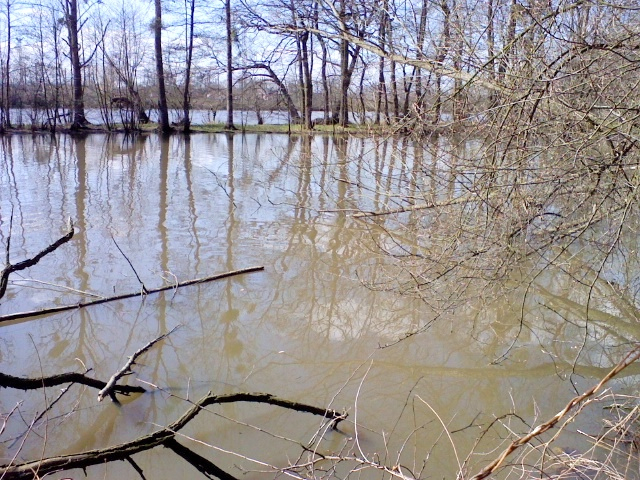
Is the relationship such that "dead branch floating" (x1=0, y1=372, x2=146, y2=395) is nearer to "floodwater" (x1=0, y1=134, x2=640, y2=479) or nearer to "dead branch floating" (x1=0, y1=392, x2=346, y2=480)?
"floodwater" (x1=0, y1=134, x2=640, y2=479)

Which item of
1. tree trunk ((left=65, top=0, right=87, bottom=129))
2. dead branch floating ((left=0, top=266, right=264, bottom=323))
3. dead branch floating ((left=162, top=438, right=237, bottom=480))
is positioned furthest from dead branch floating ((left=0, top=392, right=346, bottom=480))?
tree trunk ((left=65, top=0, right=87, bottom=129))

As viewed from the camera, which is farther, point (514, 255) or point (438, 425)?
point (514, 255)

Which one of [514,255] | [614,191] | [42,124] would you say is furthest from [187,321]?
[42,124]

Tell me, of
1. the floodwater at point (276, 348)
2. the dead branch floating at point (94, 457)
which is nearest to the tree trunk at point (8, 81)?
the floodwater at point (276, 348)

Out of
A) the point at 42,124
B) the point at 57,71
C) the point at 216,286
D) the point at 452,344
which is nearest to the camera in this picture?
the point at 452,344

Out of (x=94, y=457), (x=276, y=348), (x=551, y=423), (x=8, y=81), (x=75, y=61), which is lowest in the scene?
(x=276, y=348)

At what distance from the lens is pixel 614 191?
360cm

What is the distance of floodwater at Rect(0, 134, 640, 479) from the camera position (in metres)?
3.06

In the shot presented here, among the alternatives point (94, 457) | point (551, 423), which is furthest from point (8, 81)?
point (551, 423)

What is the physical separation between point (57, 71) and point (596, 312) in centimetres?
2489

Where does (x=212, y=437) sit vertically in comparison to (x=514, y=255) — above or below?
below

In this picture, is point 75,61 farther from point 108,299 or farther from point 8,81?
point 108,299

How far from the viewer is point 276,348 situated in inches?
164

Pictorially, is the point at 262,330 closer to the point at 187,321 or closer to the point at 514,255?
the point at 187,321
